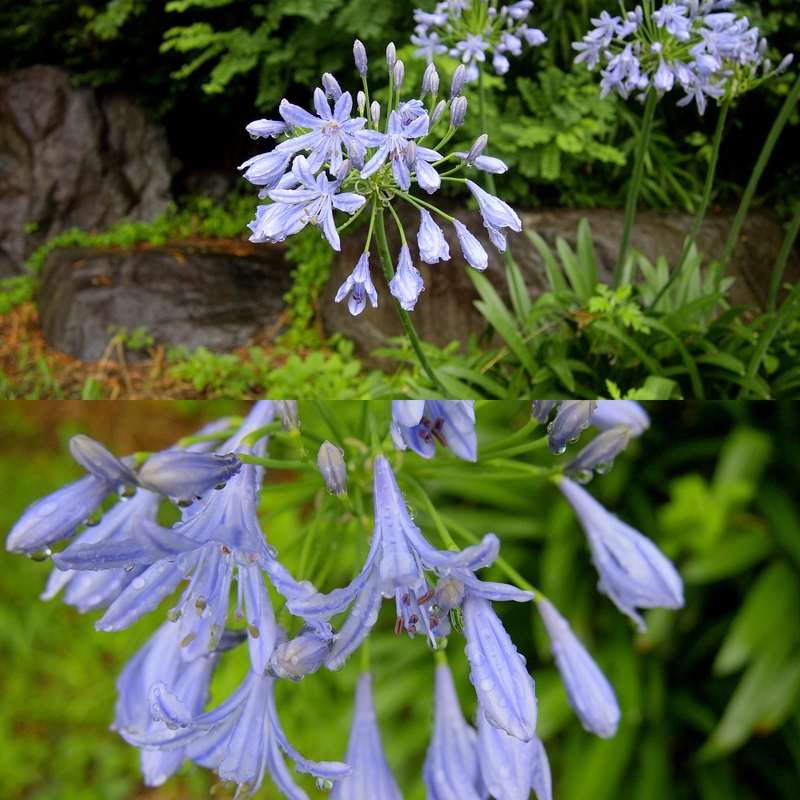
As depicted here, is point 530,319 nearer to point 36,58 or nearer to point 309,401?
point 309,401

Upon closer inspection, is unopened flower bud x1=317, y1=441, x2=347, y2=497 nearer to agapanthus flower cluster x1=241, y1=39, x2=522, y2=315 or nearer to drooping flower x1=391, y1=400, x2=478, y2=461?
drooping flower x1=391, y1=400, x2=478, y2=461

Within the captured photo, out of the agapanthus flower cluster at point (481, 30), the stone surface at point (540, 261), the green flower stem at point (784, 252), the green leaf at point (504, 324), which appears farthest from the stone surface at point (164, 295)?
the green flower stem at point (784, 252)

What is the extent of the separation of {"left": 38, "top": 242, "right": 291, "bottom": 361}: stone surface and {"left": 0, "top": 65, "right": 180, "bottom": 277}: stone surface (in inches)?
15.3

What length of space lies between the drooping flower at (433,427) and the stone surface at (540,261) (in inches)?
67.9

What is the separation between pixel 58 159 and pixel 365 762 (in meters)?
4.12

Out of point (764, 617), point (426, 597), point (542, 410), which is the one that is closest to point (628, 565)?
point (542, 410)

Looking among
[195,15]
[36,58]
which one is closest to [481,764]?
[195,15]

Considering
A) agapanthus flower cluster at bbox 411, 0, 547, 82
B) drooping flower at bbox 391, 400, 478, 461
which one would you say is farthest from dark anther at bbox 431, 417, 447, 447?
agapanthus flower cluster at bbox 411, 0, 547, 82

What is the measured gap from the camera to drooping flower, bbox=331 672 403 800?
2.10 ft

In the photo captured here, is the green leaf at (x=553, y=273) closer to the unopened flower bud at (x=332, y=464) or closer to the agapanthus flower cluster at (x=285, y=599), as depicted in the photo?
the agapanthus flower cluster at (x=285, y=599)

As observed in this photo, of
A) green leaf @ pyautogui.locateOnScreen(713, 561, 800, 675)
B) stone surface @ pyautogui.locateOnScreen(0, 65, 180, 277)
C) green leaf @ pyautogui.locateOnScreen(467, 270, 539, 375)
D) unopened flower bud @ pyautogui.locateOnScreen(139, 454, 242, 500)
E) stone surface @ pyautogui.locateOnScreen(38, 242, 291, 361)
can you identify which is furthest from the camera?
stone surface @ pyautogui.locateOnScreen(0, 65, 180, 277)

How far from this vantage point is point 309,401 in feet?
2.10

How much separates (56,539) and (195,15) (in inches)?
146

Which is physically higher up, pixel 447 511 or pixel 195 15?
pixel 195 15
